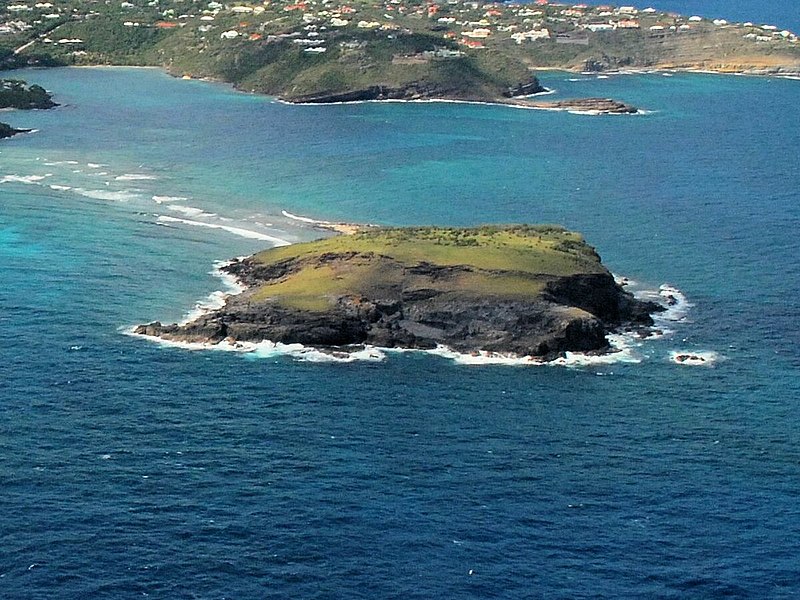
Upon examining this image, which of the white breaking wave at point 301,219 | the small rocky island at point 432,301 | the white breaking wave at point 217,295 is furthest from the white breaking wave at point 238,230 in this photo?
the small rocky island at point 432,301

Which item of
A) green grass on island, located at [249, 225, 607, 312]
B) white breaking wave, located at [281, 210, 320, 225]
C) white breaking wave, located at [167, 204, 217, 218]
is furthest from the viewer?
white breaking wave, located at [167, 204, 217, 218]

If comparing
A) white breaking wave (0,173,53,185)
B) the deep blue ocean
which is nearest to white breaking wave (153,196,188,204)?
the deep blue ocean

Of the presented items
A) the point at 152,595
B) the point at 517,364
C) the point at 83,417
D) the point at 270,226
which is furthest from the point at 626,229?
the point at 152,595

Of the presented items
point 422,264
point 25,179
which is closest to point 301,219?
point 422,264

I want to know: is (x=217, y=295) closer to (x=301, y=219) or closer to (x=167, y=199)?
(x=301, y=219)

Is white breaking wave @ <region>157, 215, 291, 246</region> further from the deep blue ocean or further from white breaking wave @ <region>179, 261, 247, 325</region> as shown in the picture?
white breaking wave @ <region>179, 261, 247, 325</region>
